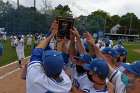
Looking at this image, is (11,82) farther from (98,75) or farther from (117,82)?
(98,75)

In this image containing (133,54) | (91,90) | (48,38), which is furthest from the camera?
(133,54)

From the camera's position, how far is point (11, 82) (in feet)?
50.8

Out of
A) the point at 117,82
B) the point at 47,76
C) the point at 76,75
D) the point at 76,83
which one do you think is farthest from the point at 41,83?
the point at 76,75

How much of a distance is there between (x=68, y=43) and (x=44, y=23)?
41.5m

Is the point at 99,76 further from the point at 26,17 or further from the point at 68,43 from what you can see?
the point at 26,17

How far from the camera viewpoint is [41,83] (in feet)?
13.2

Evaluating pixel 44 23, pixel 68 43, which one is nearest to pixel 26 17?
pixel 44 23

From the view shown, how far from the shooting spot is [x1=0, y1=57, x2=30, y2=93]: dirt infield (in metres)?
13.6

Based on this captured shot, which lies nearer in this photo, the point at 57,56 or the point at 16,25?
the point at 57,56

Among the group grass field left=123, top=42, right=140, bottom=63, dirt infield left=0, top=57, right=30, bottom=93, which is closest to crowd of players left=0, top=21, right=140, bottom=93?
dirt infield left=0, top=57, right=30, bottom=93

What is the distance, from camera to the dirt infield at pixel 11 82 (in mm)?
13617

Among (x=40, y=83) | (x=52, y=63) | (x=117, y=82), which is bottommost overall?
(x=117, y=82)

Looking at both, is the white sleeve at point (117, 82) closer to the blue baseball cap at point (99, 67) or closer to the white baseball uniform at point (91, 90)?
the white baseball uniform at point (91, 90)

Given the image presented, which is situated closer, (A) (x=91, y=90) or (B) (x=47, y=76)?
(B) (x=47, y=76)
